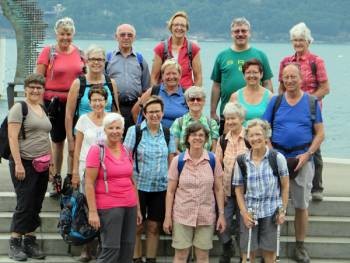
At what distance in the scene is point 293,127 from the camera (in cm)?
829

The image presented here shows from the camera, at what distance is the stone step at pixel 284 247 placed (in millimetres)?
8734

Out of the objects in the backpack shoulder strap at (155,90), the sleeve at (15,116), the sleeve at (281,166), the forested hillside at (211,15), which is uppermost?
the forested hillside at (211,15)

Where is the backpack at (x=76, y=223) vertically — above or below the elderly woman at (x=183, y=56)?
below

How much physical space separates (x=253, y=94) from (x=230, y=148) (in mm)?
715

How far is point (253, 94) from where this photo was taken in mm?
8562

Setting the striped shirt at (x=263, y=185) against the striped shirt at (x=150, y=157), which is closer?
the striped shirt at (x=263, y=185)

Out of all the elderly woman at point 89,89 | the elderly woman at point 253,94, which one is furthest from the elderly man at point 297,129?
the elderly woman at point 89,89

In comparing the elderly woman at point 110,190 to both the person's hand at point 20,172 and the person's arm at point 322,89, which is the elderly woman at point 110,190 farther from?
the person's arm at point 322,89

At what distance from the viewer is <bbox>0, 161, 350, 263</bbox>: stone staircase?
8.74 meters

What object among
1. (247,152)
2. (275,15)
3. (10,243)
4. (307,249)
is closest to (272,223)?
(247,152)

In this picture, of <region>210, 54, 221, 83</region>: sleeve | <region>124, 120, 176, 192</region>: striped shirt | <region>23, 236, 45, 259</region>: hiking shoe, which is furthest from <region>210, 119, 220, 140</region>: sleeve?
<region>23, 236, 45, 259</region>: hiking shoe

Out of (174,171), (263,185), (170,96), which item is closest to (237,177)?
(263,185)

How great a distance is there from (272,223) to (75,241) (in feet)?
5.59

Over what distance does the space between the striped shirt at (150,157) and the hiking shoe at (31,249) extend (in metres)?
1.19
